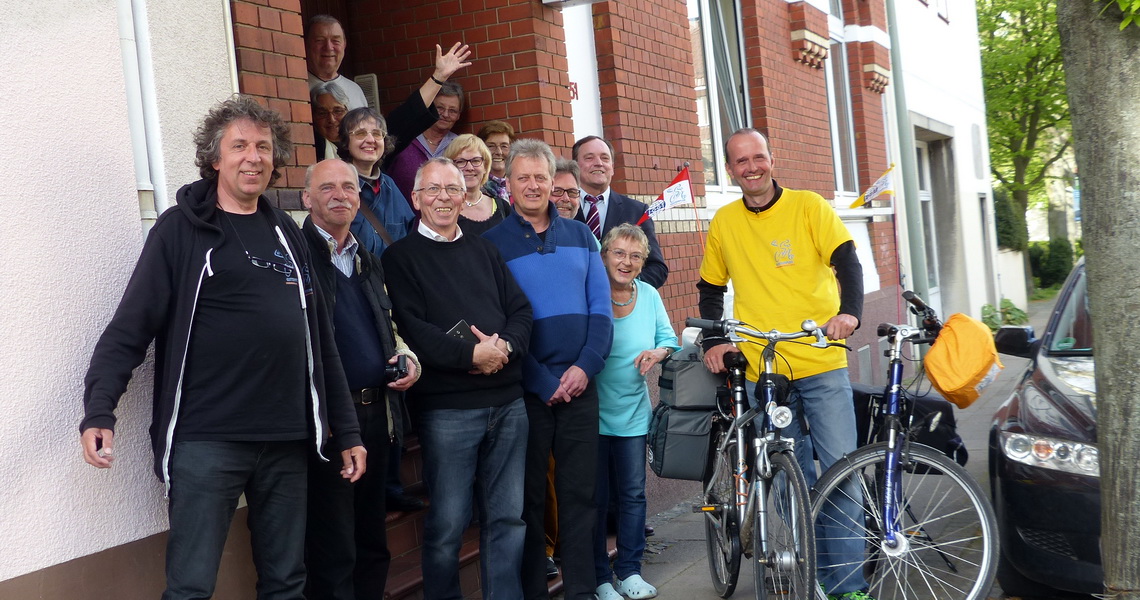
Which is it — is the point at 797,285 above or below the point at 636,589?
above

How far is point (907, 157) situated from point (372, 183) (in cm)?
1125

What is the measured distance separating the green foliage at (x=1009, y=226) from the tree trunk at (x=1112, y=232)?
2629 centimetres

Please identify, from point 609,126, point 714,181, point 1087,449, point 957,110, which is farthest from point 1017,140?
point 1087,449

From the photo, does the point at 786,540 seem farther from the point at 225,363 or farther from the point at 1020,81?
the point at 1020,81

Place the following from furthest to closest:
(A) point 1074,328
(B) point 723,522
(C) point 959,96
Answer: (C) point 959,96, (A) point 1074,328, (B) point 723,522

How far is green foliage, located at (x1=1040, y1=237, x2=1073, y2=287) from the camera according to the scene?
114 ft

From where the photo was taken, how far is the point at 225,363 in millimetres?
3418

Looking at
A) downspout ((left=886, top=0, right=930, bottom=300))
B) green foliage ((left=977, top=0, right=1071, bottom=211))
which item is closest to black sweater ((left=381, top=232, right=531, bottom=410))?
downspout ((left=886, top=0, right=930, bottom=300))

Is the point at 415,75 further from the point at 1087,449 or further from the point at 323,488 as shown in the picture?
the point at 1087,449

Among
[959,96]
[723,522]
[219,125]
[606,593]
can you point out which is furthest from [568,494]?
[959,96]

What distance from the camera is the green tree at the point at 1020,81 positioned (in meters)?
32.8

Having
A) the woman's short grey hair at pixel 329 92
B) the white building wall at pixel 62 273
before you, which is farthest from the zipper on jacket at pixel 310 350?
the woman's short grey hair at pixel 329 92

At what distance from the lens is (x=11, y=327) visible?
3.40 metres

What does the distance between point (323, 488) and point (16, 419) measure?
1090 millimetres
